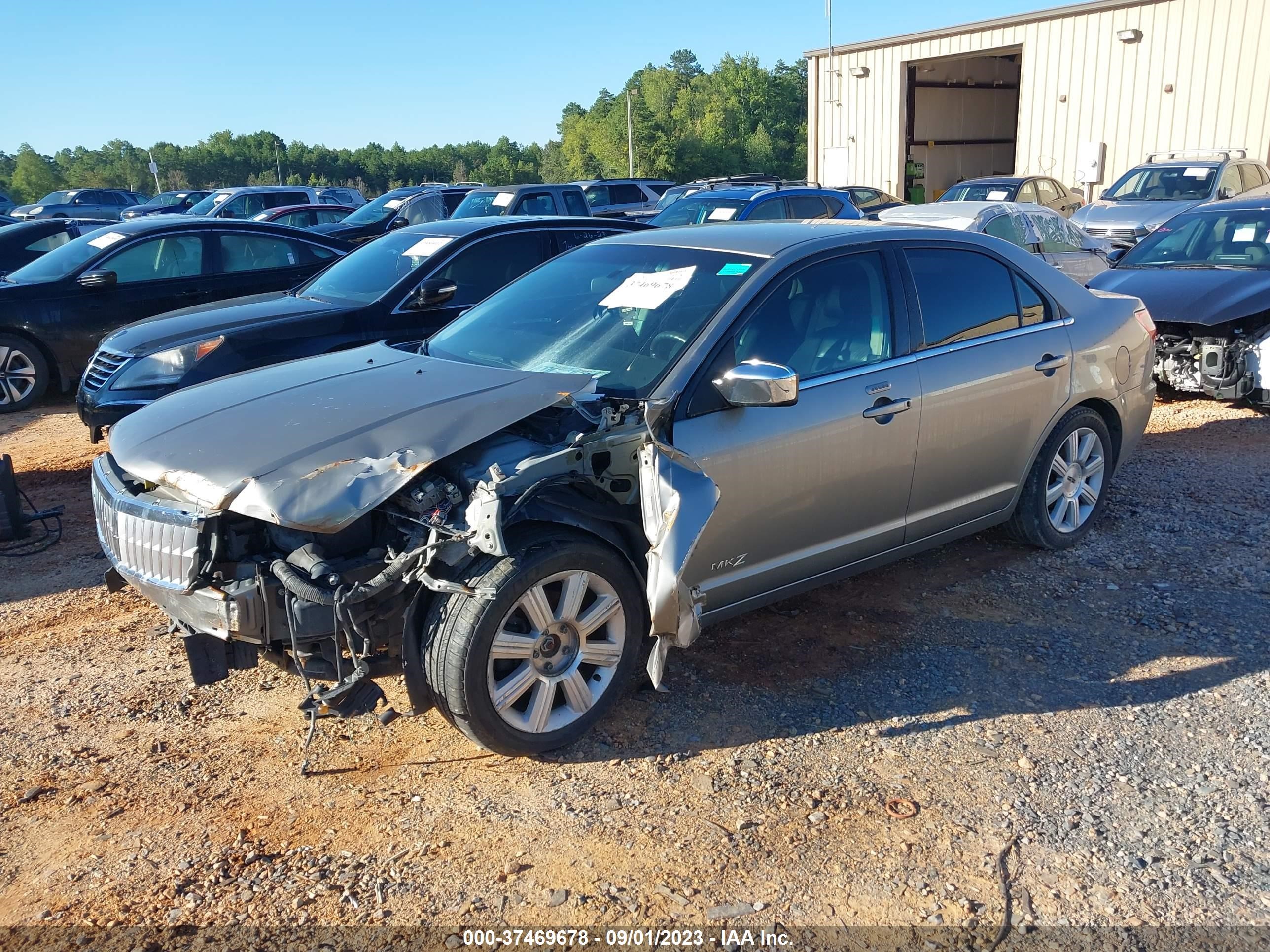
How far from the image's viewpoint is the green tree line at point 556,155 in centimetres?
6066

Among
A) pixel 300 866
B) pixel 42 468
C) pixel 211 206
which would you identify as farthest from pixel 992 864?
pixel 211 206

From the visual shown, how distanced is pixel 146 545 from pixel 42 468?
494 cm

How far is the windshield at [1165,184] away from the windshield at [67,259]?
16.1 m

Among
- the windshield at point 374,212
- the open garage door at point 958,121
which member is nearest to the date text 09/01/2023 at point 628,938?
the windshield at point 374,212

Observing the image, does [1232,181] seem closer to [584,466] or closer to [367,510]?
[584,466]

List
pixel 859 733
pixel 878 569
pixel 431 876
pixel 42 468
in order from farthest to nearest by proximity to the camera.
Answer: pixel 42 468 → pixel 878 569 → pixel 859 733 → pixel 431 876

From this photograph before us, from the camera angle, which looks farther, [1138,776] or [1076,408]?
[1076,408]

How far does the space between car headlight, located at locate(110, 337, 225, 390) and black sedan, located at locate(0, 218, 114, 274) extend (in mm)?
5800

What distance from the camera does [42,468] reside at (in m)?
7.60

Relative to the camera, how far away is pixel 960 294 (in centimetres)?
484

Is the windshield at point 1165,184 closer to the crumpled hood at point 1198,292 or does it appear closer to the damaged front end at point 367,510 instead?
the crumpled hood at point 1198,292

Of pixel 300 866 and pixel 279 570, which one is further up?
pixel 279 570

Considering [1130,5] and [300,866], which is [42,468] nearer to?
[300,866]

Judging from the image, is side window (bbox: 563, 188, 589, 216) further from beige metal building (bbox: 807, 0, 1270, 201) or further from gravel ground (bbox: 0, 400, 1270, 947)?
beige metal building (bbox: 807, 0, 1270, 201)
